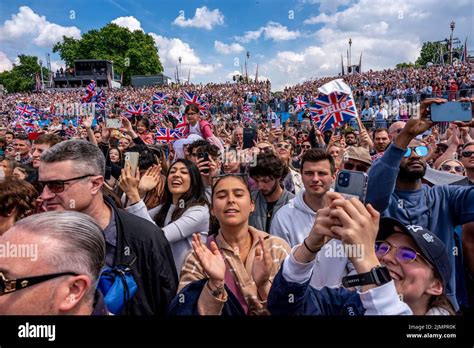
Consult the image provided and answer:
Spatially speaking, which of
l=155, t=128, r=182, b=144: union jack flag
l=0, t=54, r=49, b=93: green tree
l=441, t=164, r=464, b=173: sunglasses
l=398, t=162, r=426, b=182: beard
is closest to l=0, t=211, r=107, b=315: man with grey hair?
l=398, t=162, r=426, b=182: beard

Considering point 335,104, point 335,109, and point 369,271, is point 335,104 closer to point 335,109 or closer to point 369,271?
point 335,109

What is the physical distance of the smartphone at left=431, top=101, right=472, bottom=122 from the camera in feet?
5.51

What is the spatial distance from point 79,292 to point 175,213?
1715mm

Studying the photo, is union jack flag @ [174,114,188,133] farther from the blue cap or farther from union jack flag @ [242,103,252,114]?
union jack flag @ [242,103,252,114]

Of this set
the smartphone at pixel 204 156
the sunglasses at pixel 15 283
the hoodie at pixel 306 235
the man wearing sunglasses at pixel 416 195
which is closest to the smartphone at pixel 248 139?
the smartphone at pixel 204 156

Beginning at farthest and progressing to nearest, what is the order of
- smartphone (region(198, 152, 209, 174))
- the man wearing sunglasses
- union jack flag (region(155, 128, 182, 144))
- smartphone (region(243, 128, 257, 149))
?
union jack flag (region(155, 128, 182, 144)) < smartphone (region(243, 128, 257, 149)) < smartphone (region(198, 152, 209, 174)) < the man wearing sunglasses

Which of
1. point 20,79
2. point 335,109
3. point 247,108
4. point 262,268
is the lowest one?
point 262,268

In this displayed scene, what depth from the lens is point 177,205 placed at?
3.11 metres

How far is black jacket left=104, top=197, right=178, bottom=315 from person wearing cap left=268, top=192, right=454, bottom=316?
79cm

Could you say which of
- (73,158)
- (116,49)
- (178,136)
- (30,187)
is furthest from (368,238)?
(116,49)

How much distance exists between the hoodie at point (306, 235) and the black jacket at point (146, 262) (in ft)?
2.91

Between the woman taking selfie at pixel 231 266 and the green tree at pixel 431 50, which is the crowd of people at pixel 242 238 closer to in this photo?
the woman taking selfie at pixel 231 266

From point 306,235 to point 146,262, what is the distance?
1228 mm

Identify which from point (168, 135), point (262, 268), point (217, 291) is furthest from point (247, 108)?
point (217, 291)
